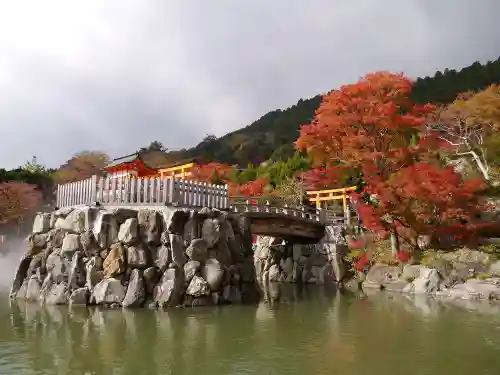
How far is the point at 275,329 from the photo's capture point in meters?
11.4

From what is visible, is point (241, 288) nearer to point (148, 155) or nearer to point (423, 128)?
point (423, 128)

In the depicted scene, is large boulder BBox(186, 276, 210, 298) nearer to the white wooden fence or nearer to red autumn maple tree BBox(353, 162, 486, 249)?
the white wooden fence

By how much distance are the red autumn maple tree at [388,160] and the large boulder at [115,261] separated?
413 inches

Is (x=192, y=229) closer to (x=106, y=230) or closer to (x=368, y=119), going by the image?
(x=106, y=230)

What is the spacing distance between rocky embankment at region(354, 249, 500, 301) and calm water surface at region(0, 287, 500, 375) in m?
1.72

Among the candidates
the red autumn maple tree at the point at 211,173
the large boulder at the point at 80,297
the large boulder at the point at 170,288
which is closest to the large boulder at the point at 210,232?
the large boulder at the point at 170,288

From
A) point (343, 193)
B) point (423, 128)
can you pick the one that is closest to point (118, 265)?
point (343, 193)

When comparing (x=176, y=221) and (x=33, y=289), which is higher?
(x=176, y=221)

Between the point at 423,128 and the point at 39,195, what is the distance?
3312 cm

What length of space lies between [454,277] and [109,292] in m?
13.2

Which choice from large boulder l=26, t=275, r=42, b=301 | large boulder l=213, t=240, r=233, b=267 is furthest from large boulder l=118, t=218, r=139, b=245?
large boulder l=26, t=275, r=42, b=301

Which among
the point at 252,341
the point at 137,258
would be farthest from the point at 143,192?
the point at 252,341

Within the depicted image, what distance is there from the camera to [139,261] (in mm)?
14070

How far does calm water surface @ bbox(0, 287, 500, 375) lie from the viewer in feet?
25.7
